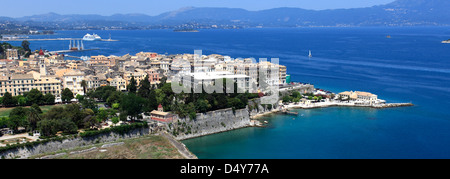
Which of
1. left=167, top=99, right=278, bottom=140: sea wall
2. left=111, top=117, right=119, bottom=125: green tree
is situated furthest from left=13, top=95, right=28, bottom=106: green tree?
left=167, top=99, right=278, bottom=140: sea wall

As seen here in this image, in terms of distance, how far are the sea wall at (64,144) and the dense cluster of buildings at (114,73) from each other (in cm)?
891

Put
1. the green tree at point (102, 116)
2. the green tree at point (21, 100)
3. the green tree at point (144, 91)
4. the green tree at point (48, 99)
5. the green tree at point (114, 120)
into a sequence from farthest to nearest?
the green tree at point (48, 99)
the green tree at point (144, 91)
the green tree at point (21, 100)
the green tree at point (102, 116)
the green tree at point (114, 120)

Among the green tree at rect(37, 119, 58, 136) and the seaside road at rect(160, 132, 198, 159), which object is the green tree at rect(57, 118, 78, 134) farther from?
the seaside road at rect(160, 132, 198, 159)

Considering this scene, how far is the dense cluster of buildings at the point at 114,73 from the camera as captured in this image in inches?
1156

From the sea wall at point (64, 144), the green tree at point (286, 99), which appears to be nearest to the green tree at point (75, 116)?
the sea wall at point (64, 144)

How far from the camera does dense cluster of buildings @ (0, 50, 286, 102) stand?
29.4 metres

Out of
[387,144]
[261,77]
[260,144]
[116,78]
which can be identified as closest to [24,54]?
[116,78]

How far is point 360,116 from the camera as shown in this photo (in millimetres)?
27656

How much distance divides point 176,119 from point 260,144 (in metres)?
5.07

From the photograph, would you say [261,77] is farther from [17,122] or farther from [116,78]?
[17,122]

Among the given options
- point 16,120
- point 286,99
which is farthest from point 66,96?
point 286,99

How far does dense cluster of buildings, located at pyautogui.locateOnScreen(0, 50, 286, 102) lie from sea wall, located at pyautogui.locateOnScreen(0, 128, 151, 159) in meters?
8.91

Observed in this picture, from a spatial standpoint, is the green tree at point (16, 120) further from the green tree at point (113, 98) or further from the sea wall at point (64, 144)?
the green tree at point (113, 98)
